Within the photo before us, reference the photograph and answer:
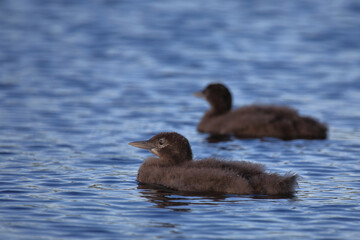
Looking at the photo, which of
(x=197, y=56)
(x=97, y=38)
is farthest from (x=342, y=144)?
(x=97, y=38)

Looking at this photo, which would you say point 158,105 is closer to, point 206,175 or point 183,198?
point 206,175

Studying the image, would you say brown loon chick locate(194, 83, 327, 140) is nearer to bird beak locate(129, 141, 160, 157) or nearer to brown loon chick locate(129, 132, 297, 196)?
bird beak locate(129, 141, 160, 157)

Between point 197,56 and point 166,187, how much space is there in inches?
489

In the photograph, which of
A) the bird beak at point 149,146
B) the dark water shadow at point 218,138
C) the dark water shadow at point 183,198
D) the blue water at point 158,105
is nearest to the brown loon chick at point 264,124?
the dark water shadow at point 218,138

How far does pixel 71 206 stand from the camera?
30.5 ft

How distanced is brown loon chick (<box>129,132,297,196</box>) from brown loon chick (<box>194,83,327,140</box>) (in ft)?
11.9

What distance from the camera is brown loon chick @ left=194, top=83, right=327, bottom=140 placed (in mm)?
13789

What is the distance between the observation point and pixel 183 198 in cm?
965

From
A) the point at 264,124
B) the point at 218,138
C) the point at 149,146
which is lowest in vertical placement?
the point at 218,138

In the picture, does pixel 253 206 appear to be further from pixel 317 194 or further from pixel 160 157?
pixel 160 157

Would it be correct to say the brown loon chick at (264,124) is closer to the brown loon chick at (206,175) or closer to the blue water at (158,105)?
the blue water at (158,105)

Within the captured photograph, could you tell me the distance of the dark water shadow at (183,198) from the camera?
938 centimetres

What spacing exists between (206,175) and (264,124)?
170 inches

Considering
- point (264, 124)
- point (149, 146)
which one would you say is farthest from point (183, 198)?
point (264, 124)
